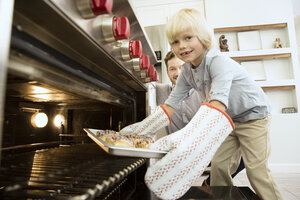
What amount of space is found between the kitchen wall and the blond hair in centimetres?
144

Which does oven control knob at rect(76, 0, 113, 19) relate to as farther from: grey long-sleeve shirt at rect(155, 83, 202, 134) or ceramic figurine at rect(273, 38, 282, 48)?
ceramic figurine at rect(273, 38, 282, 48)

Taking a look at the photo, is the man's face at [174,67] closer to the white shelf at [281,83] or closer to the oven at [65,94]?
the oven at [65,94]

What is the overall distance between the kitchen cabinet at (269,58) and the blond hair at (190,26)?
1.79 meters

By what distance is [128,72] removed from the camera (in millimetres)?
602

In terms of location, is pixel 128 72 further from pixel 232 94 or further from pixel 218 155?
pixel 218 155

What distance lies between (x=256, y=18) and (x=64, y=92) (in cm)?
271

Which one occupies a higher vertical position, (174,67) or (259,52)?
(259,52)

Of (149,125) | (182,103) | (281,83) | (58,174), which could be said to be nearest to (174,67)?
(182,103)

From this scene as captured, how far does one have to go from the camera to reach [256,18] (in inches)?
95.0

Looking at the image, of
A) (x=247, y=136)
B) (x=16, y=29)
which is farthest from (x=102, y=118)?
(x=247, y=136)

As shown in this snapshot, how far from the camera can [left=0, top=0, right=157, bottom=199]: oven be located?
27cm

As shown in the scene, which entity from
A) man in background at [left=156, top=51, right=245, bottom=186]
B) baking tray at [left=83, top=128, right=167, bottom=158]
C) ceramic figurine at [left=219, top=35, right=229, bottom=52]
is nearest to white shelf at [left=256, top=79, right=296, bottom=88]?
ceramic figurine at [left=219, top=35, right=229, bottom=52]

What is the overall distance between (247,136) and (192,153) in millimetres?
636

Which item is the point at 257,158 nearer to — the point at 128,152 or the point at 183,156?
the point at 183,156
